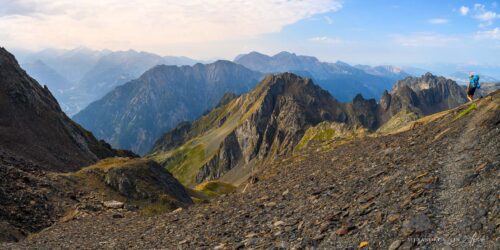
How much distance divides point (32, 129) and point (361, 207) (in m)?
81.0

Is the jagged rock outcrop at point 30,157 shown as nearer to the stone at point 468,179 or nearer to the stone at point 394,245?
the stone at point 394,245

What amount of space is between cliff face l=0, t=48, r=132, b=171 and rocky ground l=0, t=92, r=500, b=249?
137 ft

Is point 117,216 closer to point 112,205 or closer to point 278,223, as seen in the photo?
point 112,205

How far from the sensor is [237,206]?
2567 centimetres

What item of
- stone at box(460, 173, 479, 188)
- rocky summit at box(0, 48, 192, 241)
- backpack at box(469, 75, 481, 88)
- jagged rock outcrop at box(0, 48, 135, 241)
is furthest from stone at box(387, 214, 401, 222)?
backpack at box(469, 75, 481, 88)

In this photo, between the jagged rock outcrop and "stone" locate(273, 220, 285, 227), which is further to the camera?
the jagged rock outcrop

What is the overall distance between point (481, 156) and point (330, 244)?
8.87m

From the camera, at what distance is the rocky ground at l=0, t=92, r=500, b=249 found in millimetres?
13289

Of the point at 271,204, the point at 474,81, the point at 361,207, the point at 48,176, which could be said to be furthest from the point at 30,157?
→ the point at 474,81

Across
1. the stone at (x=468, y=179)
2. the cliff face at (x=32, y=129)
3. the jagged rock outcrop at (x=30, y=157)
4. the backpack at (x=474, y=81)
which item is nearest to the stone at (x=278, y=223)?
the stone at (x=468, y=179)

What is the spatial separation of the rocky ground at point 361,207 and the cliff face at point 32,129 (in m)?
41.6

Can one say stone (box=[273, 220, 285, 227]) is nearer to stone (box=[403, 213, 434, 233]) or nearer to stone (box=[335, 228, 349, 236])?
stone (box=[335, 228, 349, 236])

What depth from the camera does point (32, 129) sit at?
268 feet

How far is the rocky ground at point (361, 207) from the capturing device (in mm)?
13289
